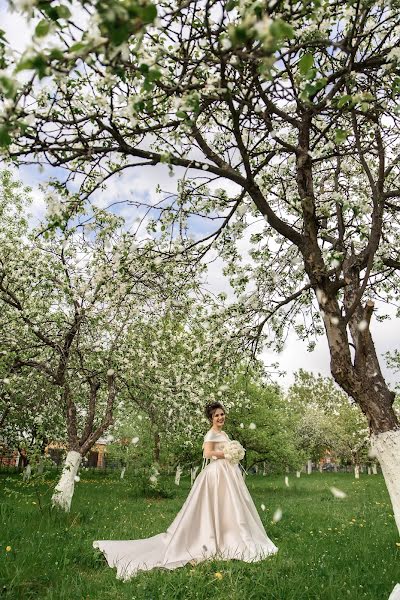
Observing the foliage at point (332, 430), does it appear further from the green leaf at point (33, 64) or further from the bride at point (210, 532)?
the green leaf at point (33, 64)

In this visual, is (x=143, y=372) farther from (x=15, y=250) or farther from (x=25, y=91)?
(x=25, y=91)

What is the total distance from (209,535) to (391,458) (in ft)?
11.5

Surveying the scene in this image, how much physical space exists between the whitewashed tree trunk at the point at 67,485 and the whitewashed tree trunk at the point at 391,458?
8.63m

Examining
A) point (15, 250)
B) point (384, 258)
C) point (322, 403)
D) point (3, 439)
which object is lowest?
point (3, 439)

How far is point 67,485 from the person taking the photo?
499 inches

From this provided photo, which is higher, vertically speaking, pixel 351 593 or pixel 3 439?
pixel 3 439

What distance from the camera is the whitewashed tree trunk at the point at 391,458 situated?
5672 millimetres

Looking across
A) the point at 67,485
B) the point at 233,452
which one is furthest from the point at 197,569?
the point at 67,485

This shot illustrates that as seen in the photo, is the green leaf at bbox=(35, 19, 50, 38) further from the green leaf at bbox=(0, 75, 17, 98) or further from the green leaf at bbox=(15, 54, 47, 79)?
the green leaf at bbox=(0, 75, 17, 98)

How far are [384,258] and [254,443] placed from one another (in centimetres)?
1993

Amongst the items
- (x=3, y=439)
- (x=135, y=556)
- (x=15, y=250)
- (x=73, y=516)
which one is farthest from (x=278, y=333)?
(x=3, y=439)

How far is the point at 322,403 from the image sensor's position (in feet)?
263

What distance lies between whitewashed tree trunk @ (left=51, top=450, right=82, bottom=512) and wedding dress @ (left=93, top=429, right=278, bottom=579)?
4.46m

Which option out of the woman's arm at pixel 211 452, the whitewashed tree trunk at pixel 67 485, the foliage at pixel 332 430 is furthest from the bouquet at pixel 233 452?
the foliage at pixel 332 430
